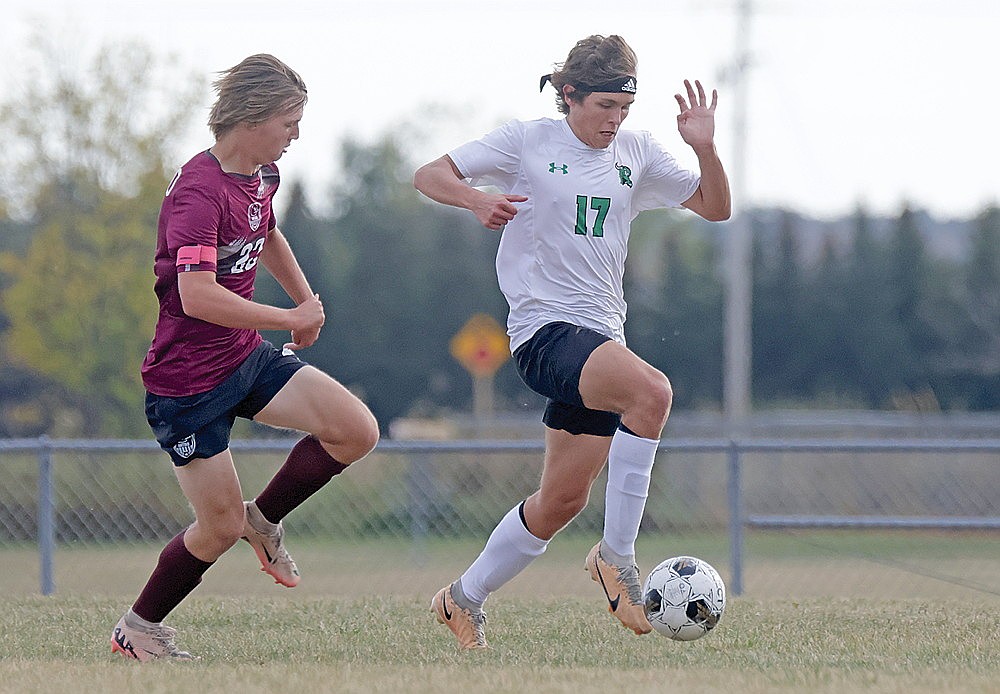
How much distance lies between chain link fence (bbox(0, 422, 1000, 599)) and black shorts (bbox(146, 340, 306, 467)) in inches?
173

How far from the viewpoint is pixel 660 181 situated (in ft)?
20.7

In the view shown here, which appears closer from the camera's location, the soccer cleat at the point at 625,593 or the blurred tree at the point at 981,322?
the soccer cleat at the point at 625,593

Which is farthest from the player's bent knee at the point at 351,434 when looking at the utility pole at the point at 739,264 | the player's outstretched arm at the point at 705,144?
the utility pole at the point at 739,264

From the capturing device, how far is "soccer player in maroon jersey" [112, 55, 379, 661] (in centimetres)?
548

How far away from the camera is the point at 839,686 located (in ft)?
16.1


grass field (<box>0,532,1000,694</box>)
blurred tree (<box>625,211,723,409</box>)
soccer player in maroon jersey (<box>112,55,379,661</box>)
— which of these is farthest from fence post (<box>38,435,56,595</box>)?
blurred tree (<box>625,211,723,409</box>)

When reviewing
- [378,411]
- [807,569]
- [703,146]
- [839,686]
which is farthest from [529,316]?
[378,411]

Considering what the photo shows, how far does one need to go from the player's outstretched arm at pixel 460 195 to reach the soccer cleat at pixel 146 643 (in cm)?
208

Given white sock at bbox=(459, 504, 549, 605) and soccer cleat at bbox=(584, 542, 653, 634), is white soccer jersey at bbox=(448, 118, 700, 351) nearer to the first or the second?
white sock at bbox=(459, 504, 549, 605)

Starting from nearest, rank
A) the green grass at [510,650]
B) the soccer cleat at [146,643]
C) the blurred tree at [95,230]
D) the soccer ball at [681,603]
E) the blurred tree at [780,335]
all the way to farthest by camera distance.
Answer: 1. the green grass at [510,650]
2. the soccer ball at [681,603]
3. the soccer cleat at [146,643]
4. the blurred tree at [95,230]
5. the blurred tree at [780,335]

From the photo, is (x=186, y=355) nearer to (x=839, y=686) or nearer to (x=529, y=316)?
(x=529, y=316)

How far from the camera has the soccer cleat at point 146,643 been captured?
233 inches

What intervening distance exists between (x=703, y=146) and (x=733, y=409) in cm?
2099

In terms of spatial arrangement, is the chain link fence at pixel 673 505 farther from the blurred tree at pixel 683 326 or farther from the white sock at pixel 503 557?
the blurred tree at pixel 683 326
